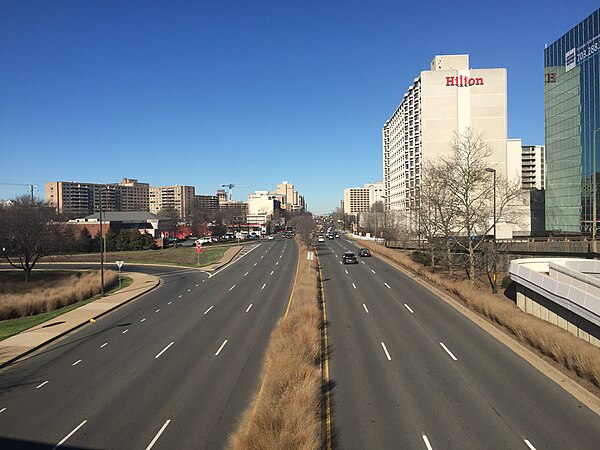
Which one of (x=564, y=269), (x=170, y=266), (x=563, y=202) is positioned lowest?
(x=170, y=266)

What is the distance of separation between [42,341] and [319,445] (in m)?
16.5

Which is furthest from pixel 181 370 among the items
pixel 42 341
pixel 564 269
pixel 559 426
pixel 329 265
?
pixel 329 265

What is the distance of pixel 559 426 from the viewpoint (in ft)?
33.5

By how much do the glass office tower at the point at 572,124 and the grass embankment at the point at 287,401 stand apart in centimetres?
5784

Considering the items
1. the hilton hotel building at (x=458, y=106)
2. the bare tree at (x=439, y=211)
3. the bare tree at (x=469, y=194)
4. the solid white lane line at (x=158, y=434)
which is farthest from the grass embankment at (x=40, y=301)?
the hilton hotel building at (x=458, y=106)

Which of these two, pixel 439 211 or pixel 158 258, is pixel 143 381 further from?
pixel 158 258

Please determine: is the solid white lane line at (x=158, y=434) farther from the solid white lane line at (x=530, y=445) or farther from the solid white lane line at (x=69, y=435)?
the solid white lane line at (x=530, y=445)

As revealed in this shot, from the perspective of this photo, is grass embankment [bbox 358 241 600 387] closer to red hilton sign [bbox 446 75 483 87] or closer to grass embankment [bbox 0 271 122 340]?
grass embankment [bbox 0 271 122 340]

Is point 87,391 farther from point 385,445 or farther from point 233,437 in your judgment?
point 385,445

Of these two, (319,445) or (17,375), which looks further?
(17,375)

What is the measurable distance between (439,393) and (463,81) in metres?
76.2

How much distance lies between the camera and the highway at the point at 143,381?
404 inches

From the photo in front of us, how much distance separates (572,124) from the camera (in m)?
63.8

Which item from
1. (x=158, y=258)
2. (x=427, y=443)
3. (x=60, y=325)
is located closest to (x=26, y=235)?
(x=158, y=258)
